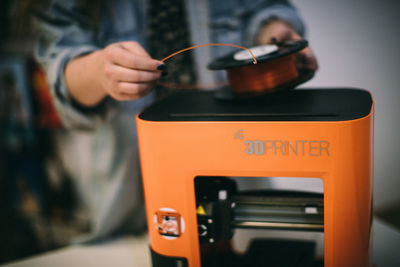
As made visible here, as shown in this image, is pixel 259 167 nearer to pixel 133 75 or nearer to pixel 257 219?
pixel 257 219

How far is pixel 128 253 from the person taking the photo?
82cm

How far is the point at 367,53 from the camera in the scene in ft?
3.04

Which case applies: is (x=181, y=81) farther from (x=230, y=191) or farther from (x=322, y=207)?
(x=322, y=207)

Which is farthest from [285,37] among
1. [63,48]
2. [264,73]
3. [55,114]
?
[55,114]

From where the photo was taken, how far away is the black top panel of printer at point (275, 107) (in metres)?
0.51

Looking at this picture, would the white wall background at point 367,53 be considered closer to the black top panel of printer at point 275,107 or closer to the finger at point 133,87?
the black top panel of printer at point 275,107

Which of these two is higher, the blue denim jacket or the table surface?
the blue denim jacket

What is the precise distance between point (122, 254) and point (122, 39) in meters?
0.55

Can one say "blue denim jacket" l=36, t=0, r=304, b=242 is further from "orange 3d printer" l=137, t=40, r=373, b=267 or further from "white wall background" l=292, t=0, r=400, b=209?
"orange 3d printer" l=137, t=40, r=373, b=267

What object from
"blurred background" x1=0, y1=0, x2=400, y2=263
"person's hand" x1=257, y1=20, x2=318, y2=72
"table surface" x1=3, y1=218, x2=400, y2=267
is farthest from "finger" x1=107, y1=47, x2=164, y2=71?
"blurred background" x1=0, y1=0, x2=400, y2=263

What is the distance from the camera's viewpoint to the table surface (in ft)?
2.40

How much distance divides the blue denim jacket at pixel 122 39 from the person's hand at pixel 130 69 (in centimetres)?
29

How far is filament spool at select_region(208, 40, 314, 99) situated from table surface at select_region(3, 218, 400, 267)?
42 cm

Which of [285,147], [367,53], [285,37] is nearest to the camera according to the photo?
[285,147]
